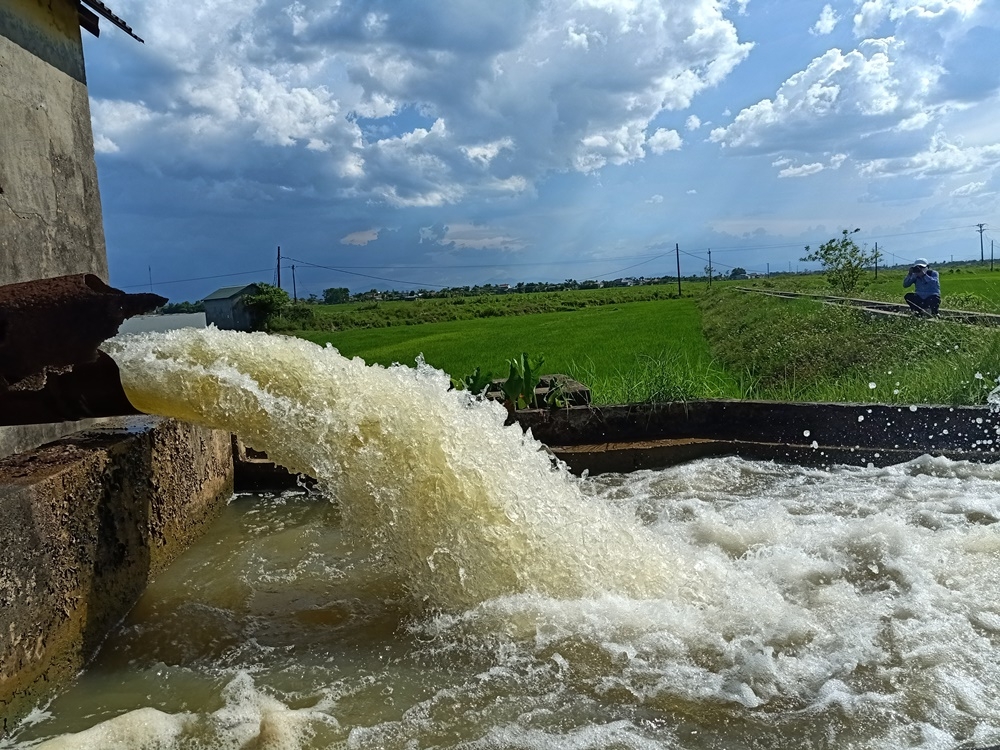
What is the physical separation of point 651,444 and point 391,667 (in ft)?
12.6

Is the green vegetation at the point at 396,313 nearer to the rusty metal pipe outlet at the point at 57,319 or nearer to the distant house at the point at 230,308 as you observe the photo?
the distant house at the point at 230,308

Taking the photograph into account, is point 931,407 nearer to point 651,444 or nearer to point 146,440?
point 651,444

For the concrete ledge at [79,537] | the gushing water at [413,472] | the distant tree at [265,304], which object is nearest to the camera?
the concrete ledge at [79,537]

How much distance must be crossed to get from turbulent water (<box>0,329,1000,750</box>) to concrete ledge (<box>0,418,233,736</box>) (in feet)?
0.45

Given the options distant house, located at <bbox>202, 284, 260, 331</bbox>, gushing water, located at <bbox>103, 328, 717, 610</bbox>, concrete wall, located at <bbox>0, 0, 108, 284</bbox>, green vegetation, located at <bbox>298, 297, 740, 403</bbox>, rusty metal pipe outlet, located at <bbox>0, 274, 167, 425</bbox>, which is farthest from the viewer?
distant house, located at <bbox>202, 284, 260, 331</bbox>

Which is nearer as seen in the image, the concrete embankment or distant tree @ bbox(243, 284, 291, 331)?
the concrete embankment

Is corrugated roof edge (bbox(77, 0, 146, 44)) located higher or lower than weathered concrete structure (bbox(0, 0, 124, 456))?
higher

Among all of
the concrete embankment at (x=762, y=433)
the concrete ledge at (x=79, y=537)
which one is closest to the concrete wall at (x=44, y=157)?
the concrete ledge at (x=79, y=537)

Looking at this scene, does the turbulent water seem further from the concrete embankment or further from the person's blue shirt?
the person's blue shirt

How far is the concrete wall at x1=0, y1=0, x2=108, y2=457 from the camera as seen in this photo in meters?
4.69

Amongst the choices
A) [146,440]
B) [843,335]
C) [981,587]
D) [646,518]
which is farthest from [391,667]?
[843,335]

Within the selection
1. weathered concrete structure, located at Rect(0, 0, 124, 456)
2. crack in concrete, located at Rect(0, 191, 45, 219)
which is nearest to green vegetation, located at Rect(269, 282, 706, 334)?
weathered concrete structure, located at Rect(0, 0, 124, 456)

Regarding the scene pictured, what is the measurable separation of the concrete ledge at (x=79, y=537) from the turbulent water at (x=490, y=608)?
139 mm

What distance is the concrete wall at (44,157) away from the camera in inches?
185
